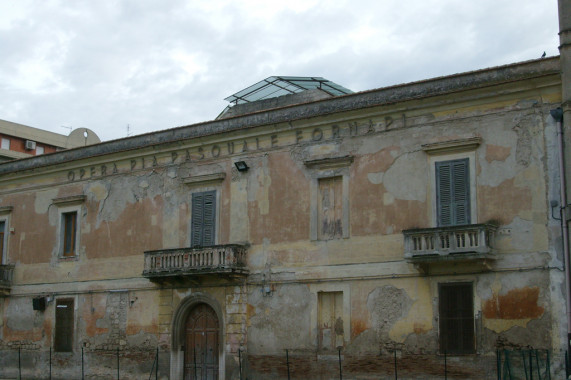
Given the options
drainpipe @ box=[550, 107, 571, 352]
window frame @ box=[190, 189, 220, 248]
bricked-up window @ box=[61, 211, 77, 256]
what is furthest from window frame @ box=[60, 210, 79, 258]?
drainpipe @ box=[550, 107, 571, 352]

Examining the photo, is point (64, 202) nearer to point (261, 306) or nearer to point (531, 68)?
point (261, 306)

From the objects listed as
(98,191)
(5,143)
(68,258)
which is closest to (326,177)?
(98,191)

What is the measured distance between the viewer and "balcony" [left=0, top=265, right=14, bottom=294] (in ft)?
97.9

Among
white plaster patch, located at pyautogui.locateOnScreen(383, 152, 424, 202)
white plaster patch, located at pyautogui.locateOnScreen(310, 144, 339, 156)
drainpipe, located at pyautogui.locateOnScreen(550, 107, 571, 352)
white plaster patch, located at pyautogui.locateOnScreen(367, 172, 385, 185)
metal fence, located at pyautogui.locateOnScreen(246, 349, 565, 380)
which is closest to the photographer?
drainpipe, located at pyautogui.locateOnScreen(550, 107, 571, 352)

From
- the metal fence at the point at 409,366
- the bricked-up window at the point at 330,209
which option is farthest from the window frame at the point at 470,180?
the metal fence at the point at 409,366

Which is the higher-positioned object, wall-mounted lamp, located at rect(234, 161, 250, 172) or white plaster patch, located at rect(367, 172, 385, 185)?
wall-mounted lamp, located at rect(234, 161, 250, 172)

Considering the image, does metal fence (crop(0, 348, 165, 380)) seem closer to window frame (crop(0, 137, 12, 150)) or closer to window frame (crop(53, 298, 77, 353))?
window frame (crop(53, 298, 77, 353))

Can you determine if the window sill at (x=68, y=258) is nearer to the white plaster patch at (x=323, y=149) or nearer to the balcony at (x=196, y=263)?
the balcony at (x=196, y=263)

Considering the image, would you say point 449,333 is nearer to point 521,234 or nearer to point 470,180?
point 521,234

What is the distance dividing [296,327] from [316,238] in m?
2.67

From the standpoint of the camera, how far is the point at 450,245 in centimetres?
1972

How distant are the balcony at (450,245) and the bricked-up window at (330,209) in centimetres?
268

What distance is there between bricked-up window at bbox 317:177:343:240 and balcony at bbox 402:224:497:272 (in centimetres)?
268

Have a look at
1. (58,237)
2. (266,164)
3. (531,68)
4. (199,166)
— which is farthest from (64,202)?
(531,68)
